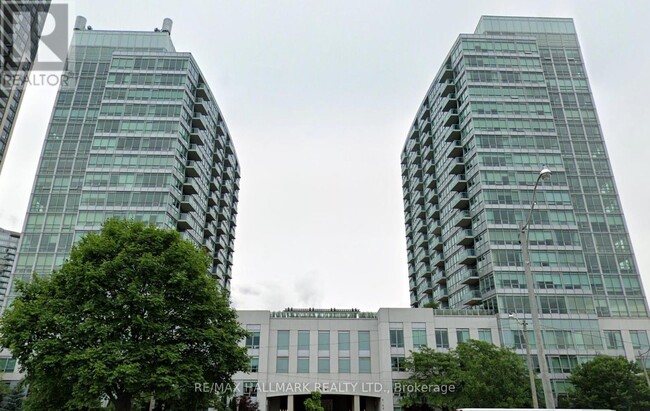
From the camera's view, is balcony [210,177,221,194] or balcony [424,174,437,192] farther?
balcony [424,174,437,192]

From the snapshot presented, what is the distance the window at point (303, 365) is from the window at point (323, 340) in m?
2.27

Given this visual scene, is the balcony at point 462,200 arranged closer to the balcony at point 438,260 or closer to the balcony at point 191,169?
the balcony at point 438,260

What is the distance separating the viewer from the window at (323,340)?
6249 cm

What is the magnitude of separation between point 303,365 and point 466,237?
32209 mm

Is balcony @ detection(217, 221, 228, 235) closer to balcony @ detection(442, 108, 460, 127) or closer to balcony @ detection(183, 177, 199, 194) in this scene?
balcony @ detection(183, 177, 199, 194)

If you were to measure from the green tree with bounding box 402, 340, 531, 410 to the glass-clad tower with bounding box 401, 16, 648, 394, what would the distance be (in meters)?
16.9

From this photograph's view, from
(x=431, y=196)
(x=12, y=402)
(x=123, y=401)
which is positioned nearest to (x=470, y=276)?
(x=431, y=196)

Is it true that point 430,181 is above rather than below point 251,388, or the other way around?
above

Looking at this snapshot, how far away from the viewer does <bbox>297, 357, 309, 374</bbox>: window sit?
201 ft

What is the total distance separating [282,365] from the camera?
61.5 meters

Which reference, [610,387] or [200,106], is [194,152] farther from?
[610,387]

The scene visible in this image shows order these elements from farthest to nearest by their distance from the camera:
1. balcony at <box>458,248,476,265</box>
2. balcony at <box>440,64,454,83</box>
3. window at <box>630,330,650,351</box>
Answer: balcony at <box>440,64,454,83</box> < balcony at <box>458,248,476,265</box> < window at <box>630,330,650,351</box>

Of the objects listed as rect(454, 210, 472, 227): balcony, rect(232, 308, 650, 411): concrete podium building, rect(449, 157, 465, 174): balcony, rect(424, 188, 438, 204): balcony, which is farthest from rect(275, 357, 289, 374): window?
rect(424, 188, 438, 204): balcony

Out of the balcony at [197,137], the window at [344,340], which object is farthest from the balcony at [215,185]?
the window at [344,340]
